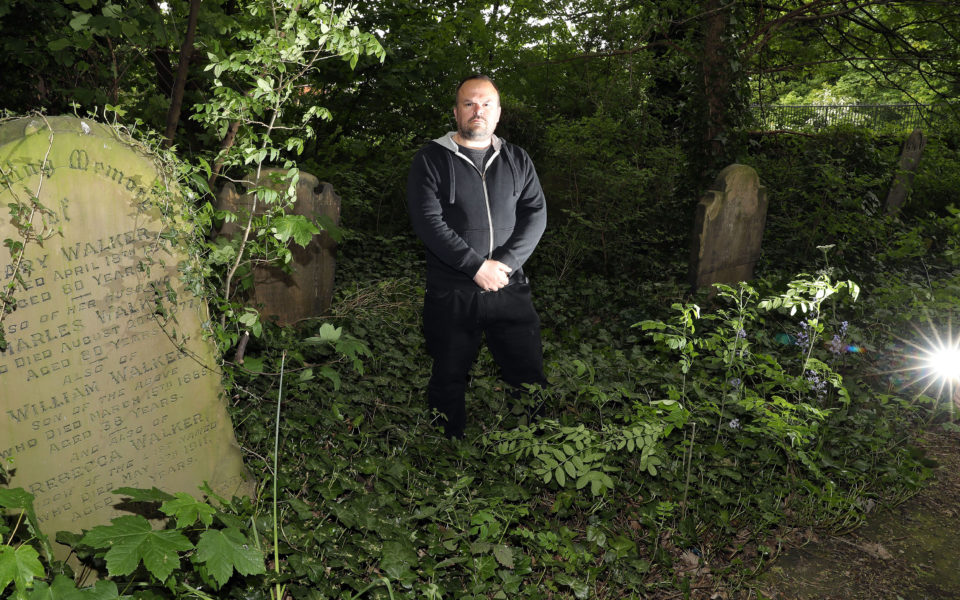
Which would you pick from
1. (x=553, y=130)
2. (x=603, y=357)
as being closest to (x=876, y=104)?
(x=553, y=130)

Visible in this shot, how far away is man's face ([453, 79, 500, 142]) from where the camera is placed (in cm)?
342

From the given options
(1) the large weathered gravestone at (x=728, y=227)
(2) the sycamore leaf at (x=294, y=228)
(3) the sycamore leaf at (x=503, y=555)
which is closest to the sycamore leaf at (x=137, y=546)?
(3) the sycamore leaf at (x=503, y=555)

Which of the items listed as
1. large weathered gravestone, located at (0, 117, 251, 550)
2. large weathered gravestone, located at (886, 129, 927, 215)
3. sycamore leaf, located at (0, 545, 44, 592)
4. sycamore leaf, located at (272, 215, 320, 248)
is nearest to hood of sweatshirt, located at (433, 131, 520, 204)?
sycamore leaf, located at (272, 215, 320, 248)

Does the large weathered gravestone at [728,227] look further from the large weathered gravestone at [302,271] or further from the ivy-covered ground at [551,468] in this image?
the large weathered gravestone at [302,271]

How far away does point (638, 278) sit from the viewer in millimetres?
7312

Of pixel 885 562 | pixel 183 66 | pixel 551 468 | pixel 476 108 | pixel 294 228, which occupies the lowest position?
pixel 885 562

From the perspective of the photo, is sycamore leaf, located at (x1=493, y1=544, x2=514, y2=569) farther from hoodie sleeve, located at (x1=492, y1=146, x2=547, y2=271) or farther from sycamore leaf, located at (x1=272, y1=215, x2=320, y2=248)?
sycamore leaf, located at (x1=272, y1=215, x2=320, y2=248)

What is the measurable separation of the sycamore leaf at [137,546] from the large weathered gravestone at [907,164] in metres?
9.11

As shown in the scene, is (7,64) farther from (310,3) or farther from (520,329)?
(520,329)

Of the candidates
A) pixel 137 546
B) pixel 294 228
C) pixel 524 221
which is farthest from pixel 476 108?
pixel 137 546

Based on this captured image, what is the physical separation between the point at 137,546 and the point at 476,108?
7.89ft

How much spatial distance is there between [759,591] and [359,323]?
11.2 feet

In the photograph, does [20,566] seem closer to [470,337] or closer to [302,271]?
[470,337]

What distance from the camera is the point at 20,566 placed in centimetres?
172
